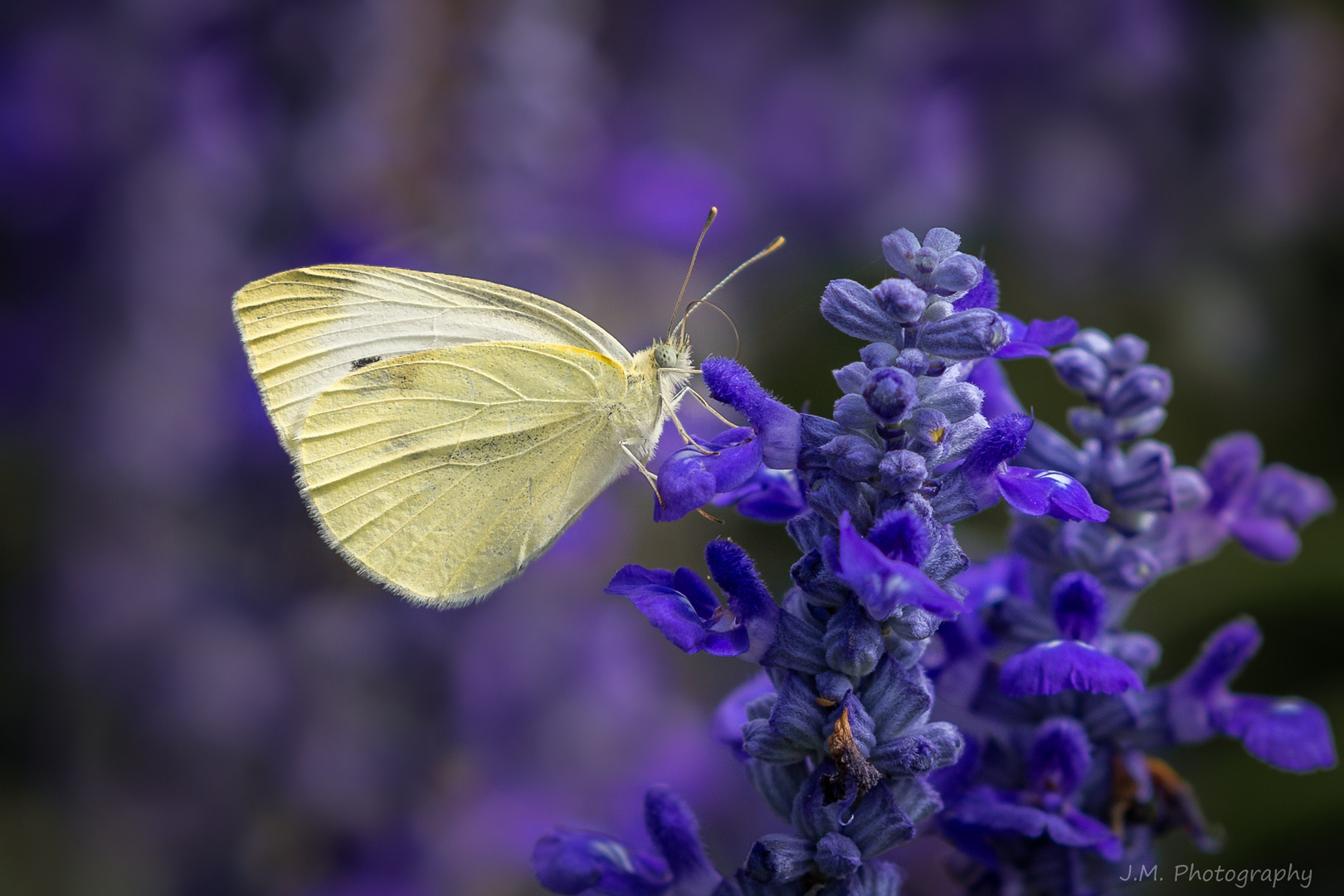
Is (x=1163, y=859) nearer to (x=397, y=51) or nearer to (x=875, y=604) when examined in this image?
(x=875, y=604)

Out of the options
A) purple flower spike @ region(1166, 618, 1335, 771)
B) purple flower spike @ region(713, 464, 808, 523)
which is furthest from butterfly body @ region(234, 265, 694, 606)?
purple flower spike @ region(1166, 618, 1335, 771)

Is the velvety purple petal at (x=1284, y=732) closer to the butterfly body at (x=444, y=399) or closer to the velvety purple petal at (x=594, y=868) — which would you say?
the velvety purple petal at (x=594, y=868)

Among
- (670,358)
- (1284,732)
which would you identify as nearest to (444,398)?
(670,358)

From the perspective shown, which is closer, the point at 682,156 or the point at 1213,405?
the point at 1213,405

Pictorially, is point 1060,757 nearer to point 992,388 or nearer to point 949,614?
point 949,614

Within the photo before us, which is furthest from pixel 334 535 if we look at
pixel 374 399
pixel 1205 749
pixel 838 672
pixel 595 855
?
pixel 1205 749

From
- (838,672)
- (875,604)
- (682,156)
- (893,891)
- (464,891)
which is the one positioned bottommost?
(464,891)
